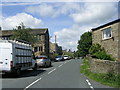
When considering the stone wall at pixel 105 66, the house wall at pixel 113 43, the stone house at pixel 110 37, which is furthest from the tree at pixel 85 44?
the stone wall at pixel 105 66

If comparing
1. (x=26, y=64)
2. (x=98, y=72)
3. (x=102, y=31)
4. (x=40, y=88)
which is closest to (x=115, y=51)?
(x=102, y=31)

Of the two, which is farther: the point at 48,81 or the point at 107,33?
the point at 107,33

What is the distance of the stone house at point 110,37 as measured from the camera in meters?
25.6

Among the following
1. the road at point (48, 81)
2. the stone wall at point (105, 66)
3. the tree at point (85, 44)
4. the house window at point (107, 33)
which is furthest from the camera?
the tree at point (85, 44)

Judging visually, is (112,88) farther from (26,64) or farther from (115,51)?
(115,51)

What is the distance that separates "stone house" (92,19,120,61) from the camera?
25594 mm

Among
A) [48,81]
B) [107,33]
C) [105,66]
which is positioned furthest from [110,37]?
[48,81]

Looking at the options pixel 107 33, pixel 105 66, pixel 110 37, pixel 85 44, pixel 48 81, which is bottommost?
pixel 48 81

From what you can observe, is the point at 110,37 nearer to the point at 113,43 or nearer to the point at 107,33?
the point at 113,43

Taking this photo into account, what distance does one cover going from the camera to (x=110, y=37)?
27281 millimetres

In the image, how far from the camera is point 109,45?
90.7 feet

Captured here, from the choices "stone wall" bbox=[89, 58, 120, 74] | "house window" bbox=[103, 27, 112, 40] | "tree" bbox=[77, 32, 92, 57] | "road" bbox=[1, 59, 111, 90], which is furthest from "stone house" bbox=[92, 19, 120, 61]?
"tree" bbox=[77, 32, 92, 57]

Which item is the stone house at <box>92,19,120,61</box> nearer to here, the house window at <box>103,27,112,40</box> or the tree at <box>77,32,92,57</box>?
the house window at <box>103,27,112,40</box>

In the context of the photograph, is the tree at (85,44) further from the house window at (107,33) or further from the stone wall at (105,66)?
the stone wall at (105,66)
